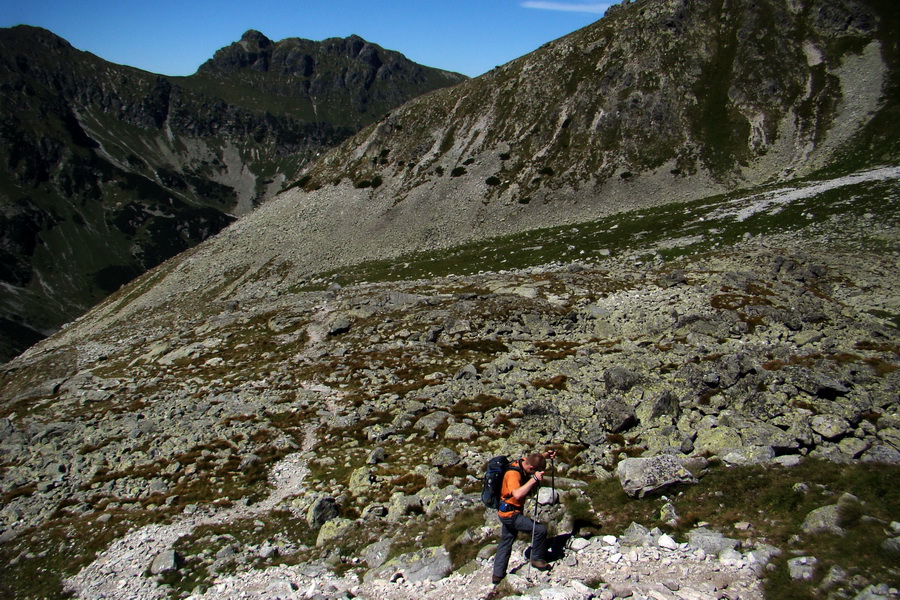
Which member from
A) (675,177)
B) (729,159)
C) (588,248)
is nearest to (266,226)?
(588,248)

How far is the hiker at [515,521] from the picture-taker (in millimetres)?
11695

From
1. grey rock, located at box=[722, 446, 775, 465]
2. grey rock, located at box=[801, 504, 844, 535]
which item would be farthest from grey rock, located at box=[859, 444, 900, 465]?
grey rock, located at box=[801, 504, 844, 535]

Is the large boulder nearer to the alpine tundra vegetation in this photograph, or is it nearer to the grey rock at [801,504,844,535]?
the alpine tundra vegetation

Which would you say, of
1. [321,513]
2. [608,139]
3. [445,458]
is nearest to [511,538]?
[445,458]

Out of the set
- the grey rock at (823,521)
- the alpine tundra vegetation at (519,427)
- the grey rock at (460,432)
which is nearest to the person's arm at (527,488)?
the alpine tundra vegetation at (519,427)

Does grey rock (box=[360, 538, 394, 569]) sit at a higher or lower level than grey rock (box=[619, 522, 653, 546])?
lower

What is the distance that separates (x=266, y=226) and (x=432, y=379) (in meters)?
84.6

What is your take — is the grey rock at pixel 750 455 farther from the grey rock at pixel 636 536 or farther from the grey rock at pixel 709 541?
the grey rock at pixel 636 536

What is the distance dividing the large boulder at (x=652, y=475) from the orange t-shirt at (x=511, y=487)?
403 centimetres

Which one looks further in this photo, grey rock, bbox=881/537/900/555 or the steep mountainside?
the steep mountainside

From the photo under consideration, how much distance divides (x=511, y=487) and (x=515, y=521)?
32.3 inches

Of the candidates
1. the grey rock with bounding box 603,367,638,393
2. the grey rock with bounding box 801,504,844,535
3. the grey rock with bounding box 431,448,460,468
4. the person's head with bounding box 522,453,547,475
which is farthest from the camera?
the grey rock with bounding box 603,367,638,393

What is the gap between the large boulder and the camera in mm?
13680

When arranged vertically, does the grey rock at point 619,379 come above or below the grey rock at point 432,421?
above
